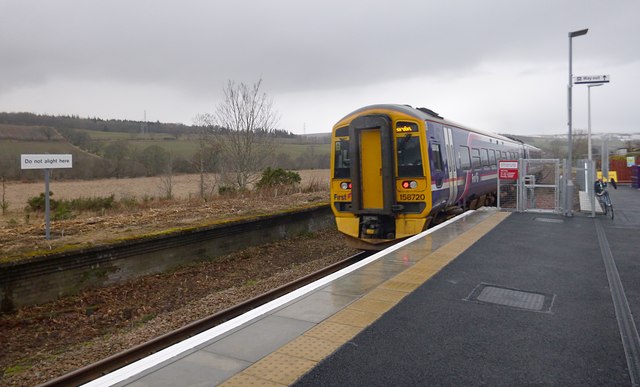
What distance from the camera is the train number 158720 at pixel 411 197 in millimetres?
9984

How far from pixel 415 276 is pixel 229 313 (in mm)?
2900

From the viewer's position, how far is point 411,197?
1004cm

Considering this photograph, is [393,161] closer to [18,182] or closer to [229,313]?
[229,313]

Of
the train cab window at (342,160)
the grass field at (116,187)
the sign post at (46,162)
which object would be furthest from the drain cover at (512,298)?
the grass field at (116,187)

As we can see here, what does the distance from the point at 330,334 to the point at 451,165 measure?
8194 millimetres

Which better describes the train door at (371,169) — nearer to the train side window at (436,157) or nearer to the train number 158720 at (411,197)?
the train number 158720 at (411,197)

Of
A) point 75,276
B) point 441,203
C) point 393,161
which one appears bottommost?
point 75,276

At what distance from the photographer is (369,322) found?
4551 millimetres

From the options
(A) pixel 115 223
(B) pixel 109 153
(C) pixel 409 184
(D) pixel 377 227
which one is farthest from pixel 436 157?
(B) pixel 109 153

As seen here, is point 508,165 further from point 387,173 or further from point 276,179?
point 276,179

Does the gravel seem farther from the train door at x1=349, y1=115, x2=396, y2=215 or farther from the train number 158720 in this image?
the train number 158720

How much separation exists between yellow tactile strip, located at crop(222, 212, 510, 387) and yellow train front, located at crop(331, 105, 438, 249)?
3.04 metres

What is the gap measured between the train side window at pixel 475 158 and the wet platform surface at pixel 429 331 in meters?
6.80

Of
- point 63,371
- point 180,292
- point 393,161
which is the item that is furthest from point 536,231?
point 63,371
